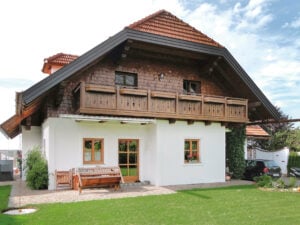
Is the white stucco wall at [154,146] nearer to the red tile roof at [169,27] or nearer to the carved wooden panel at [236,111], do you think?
the carved wooden panel at [236,111]

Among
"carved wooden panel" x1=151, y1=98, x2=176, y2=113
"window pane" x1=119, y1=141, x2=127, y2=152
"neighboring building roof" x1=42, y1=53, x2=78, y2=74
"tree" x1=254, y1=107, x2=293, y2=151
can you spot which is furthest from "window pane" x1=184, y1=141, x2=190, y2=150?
"tree" x1=254, y1=107, x2=293, y2=151

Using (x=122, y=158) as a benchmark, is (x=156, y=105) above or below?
above

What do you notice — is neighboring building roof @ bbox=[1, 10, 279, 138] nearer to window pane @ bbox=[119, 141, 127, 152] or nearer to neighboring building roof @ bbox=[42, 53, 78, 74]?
neighboring building roof @ bbox=[42, 53, 78, 74]

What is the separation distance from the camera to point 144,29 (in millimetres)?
14625

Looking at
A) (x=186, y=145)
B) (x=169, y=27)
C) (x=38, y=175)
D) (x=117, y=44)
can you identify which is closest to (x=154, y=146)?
(x=186, y=145)

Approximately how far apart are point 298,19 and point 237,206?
28.3ft

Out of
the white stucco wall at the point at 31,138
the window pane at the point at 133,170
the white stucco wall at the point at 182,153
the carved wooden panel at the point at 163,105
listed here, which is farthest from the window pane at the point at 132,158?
the white stucco wall at the point at 31,138

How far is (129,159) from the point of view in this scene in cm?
1534

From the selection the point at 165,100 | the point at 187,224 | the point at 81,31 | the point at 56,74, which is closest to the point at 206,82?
the point at 165,100

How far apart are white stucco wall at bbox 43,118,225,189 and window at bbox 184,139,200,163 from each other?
230mm

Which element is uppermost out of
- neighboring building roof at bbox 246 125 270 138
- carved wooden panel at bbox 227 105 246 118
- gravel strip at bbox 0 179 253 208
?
carved wooden panel at bbox 227 105 246 118

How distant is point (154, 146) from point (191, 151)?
2193 millimetres

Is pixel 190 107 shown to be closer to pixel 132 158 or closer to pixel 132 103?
pixel 132 103

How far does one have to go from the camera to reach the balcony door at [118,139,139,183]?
49.7ft
